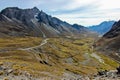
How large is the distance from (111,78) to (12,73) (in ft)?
54.3

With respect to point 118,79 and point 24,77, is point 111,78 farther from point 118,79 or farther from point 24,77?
point 24,77

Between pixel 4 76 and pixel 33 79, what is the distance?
5.09m

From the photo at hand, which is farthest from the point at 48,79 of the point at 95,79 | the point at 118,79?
the point at 118,79

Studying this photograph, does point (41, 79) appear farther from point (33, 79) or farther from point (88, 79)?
point (88, 79)

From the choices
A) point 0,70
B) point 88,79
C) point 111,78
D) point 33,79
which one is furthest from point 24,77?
point 111,78

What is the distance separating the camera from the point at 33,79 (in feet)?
148

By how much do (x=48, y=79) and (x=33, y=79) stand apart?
3258 millimetres

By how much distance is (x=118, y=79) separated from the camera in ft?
144

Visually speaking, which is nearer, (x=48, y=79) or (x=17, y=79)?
(x=17, y=79)

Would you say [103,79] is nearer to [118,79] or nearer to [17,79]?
[118,79]

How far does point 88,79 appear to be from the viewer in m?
44.5

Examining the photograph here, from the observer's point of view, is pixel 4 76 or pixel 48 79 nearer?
pixel 4 76

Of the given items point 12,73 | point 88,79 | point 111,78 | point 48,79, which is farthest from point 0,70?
point 111,78

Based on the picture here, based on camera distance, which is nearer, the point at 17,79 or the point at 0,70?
the point at 17,79
